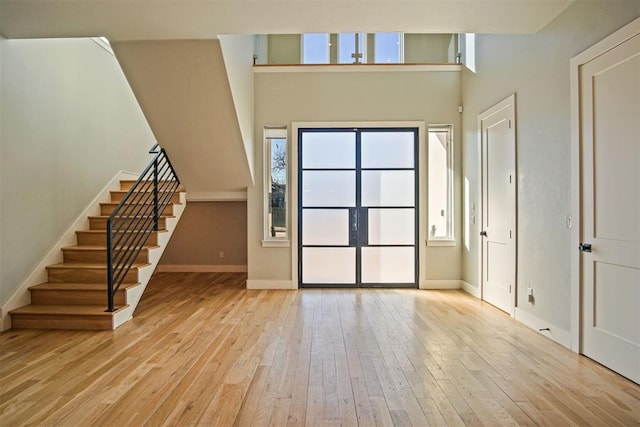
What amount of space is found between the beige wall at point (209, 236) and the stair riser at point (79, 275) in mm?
3130

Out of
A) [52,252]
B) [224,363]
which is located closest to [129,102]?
[52,252]

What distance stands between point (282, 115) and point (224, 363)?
378 centimetres

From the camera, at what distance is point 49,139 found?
162 inches

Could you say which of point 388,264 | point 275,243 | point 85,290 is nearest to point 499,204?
point 388,264

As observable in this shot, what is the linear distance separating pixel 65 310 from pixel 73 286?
1.05 ft

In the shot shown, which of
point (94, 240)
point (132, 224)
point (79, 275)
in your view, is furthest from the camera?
point (132, 224)

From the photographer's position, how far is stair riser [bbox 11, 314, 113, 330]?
3605mm

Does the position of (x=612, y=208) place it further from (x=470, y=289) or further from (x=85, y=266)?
(x=85, y=266)

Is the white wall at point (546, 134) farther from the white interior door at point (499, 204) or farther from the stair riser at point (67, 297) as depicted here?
the stair riser at point (67, 297)

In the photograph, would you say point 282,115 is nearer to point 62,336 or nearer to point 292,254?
point 292,254

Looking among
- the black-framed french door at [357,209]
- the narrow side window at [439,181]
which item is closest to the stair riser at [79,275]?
the black-framed french door at [357,209]

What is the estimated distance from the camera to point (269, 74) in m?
5.48

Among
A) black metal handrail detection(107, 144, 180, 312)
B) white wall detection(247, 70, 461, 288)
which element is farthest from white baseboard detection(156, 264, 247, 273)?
black metal handrail detection(107, 144, 180, 312)

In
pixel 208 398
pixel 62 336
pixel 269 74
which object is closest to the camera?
pixel 208 398
